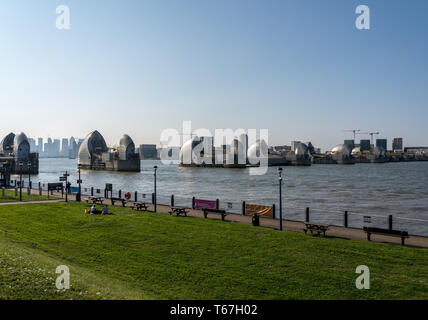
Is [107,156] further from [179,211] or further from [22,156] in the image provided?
[179,211]

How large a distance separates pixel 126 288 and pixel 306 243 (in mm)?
8505

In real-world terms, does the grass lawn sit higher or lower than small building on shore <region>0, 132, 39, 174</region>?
lower

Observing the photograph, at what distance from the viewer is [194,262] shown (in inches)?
490

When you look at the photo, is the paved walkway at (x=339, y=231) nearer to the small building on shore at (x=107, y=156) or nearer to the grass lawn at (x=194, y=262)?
the grass lawn at (x=194, y=262)

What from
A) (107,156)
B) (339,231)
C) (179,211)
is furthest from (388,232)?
(107,156)

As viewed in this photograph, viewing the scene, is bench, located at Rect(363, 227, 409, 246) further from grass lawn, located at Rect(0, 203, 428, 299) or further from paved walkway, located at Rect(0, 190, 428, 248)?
grass lawn, located at Rect(0, 203, 428, 299)

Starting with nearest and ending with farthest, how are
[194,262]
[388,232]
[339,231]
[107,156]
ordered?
[194,262] → [388,232] → [339,231] → [107,156]

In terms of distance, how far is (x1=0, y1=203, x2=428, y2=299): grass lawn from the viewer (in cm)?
933

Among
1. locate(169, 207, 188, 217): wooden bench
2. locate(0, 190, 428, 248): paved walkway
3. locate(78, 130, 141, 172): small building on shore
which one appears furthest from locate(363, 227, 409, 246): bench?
locate(78, 130, 141, 172): small building on shore

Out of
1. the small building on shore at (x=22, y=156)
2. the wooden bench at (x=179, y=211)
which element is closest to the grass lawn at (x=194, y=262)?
the wooden bench at (x=179, y=211)

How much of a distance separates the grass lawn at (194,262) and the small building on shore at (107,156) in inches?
4948

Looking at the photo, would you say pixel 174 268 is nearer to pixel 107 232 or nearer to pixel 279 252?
pixel 279 252

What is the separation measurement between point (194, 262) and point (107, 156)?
15131 centimetres

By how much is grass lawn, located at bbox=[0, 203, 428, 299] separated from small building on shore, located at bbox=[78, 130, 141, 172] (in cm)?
12569
